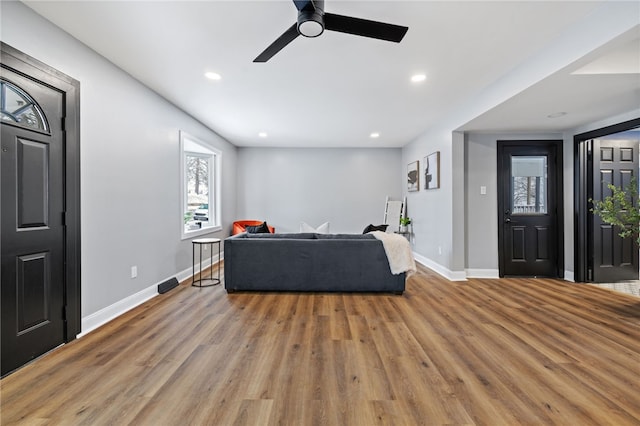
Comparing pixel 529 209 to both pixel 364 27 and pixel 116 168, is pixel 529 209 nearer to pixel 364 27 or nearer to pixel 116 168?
pixel 364 27

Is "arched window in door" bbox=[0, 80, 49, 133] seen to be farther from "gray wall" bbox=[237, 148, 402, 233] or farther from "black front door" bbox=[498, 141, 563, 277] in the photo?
"black front door" bbox=[498, 141, 563, 277]

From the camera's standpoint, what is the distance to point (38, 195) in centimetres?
207

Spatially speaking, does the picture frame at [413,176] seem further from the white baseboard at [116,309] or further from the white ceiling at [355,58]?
the white baseboard at [116,309]

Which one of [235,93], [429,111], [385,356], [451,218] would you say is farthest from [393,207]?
[385,356]

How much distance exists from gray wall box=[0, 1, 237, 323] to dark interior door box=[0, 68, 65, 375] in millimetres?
241

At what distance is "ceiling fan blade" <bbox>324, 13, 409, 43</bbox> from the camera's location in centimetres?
170

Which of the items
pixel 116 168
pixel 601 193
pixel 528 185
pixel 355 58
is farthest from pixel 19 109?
pixel 601 193

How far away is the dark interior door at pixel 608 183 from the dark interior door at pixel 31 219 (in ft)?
20.6

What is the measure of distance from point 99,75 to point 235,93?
1.34 m

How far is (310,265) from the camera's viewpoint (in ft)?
11.8

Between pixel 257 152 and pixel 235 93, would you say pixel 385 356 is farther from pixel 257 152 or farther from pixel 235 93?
pixel 257 152

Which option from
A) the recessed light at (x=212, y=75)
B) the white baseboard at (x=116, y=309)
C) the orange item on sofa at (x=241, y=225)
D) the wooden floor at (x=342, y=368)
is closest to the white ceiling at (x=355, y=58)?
the recessed light at (x=212, y=75)

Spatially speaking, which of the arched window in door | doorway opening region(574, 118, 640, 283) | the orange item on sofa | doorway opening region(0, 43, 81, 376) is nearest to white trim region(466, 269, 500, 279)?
doorway opening region(574, 118, 640, 283)

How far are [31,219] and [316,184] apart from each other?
17.1 ft
